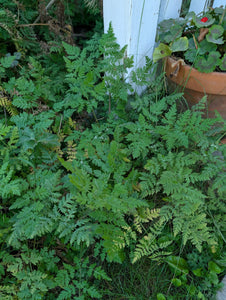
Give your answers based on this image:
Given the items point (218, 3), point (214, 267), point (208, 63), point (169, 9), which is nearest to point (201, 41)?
point (208, 63)

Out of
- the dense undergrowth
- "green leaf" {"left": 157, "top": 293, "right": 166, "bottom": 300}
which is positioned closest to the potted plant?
the dense undergrowth

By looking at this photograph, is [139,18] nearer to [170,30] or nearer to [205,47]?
[170,30]

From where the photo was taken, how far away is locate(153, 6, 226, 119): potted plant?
183cm

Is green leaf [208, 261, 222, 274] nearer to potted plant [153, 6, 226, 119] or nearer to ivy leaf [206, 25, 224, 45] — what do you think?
potted plant [153, 6, 226, 119]

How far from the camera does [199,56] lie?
1.89m

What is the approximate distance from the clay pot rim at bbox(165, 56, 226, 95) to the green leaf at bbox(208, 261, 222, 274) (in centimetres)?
117

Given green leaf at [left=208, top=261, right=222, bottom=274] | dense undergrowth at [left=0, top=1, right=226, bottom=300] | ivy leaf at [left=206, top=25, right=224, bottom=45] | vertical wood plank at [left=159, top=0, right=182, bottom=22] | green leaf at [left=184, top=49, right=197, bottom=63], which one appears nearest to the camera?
dense undergrowth at [left=0, top=1, right=226, bottom=300]

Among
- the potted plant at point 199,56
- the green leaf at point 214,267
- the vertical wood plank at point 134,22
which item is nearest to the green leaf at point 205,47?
the potted plant at point 199,56

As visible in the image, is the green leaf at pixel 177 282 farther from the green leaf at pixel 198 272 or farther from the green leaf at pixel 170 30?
the green leaf at pixel 170 30

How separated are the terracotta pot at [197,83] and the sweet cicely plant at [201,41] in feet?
0.18

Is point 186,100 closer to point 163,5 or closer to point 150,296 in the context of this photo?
point 163,5

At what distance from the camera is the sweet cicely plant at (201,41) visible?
5.95ft

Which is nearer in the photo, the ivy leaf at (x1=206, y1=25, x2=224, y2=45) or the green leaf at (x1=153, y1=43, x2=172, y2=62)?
the ivy leaf at (x1=206, y1=25, x2=224, y2=45)

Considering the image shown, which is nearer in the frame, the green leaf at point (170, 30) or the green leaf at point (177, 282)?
the green leaf at point (177, 282)
